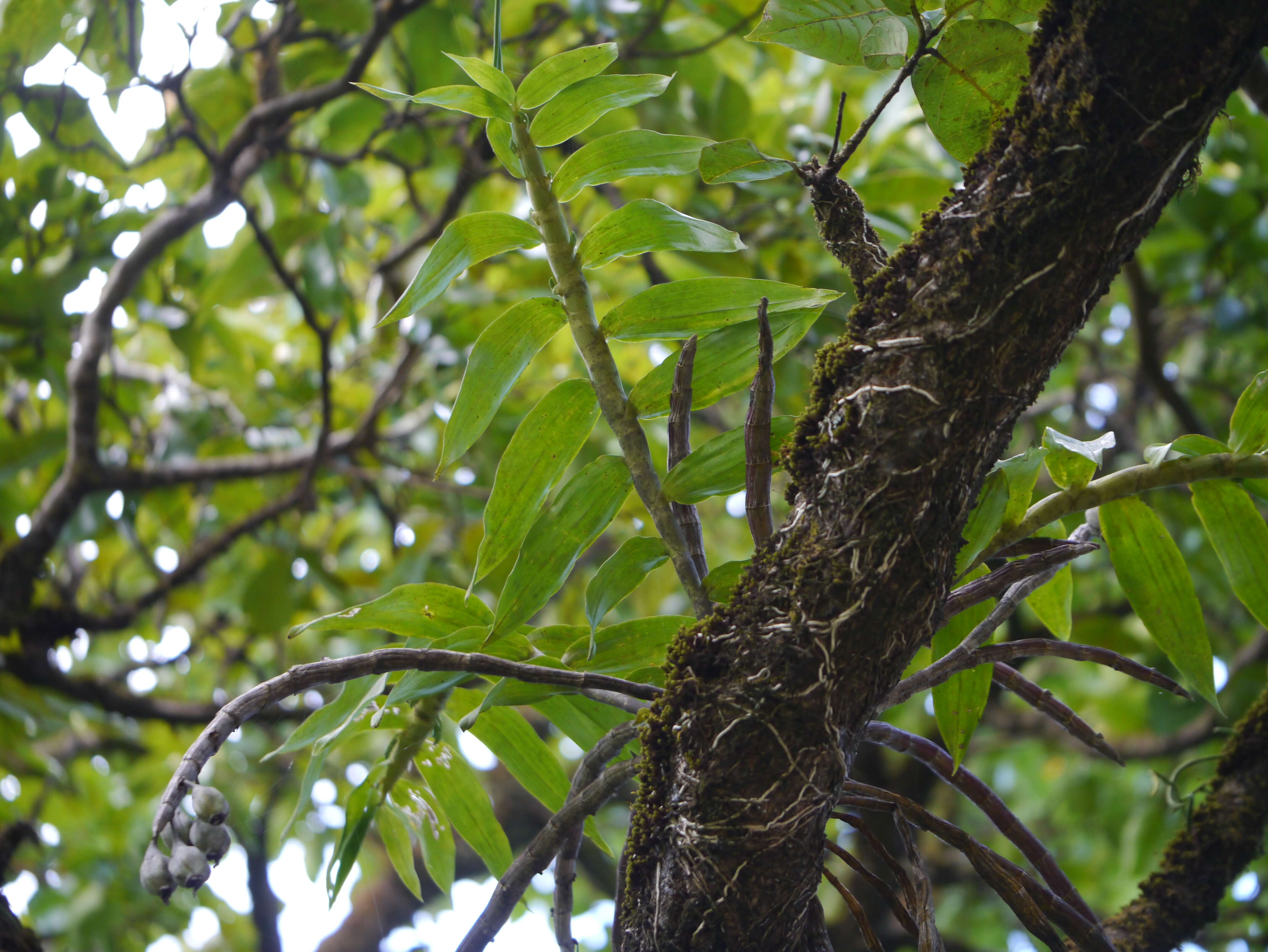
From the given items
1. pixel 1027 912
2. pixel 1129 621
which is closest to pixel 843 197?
pixel 1027 912

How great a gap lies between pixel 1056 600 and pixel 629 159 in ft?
1.46

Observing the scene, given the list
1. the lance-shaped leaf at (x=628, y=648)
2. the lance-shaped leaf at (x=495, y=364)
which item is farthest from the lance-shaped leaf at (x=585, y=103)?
the lance-shaped leaf at (x=628, y=648)

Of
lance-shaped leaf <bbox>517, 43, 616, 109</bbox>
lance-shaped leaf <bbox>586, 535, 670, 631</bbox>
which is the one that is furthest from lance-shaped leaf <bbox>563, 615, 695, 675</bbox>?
lance-shaped leaf <bbox>517, 43, 616, 109</bbox>

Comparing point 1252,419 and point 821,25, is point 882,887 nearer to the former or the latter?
point 1252,419

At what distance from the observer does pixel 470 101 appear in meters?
0.52

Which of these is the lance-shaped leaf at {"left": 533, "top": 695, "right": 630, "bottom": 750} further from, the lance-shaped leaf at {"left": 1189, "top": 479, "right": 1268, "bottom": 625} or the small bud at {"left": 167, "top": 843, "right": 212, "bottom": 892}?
the lance-shaped leaf at {"left": 1189, "top": 479, "right": 1268, "bottom": 625}

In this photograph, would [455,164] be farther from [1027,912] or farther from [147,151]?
[1027,912]

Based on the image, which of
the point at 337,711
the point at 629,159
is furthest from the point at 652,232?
the point at 337,711

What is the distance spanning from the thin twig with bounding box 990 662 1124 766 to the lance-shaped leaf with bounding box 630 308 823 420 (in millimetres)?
263

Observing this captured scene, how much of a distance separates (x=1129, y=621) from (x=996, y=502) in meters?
1.67

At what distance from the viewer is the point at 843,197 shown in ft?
1.77

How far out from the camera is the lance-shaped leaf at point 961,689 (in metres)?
0.60

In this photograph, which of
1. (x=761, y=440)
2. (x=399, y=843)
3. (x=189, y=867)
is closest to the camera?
(x=189, y=867)

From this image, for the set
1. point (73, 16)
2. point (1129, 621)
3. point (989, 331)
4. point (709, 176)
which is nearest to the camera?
point (989, 331)
